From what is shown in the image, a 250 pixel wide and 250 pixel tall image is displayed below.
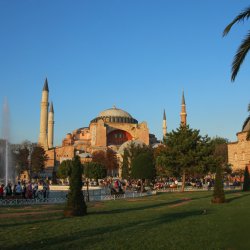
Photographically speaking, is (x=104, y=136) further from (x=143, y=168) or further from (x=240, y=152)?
(x=143, y=168)

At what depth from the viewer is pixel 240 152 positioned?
150 ft

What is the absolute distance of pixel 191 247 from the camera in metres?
5.91

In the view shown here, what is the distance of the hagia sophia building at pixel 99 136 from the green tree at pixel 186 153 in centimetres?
3773

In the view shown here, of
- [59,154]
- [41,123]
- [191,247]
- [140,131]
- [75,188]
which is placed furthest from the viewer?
[140,131]

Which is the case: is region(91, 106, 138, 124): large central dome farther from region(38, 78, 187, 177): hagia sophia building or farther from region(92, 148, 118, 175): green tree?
region(92, 148, 118, 175): green tree

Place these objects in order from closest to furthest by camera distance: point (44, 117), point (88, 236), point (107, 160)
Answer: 1. point (88, 236)
2. point (107, 160)
3. point (44, 117)

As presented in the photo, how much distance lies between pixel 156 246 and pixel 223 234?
1752 mm

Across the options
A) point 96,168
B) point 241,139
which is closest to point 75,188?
point 96,168

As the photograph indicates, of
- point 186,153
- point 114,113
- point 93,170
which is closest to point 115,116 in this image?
point 114,113

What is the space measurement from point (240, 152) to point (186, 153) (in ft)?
77.7

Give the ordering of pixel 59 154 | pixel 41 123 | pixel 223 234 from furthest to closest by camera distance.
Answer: pixel 59 154 < pixel 41 123 < pixel 223 234

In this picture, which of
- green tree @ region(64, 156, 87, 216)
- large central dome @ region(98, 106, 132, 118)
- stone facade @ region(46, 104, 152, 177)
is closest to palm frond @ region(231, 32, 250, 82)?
green tree @ region(64, 156, 87, 216)

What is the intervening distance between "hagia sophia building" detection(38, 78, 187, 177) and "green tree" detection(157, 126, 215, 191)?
37725 mm

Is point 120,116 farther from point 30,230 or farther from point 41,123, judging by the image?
point 30,230
